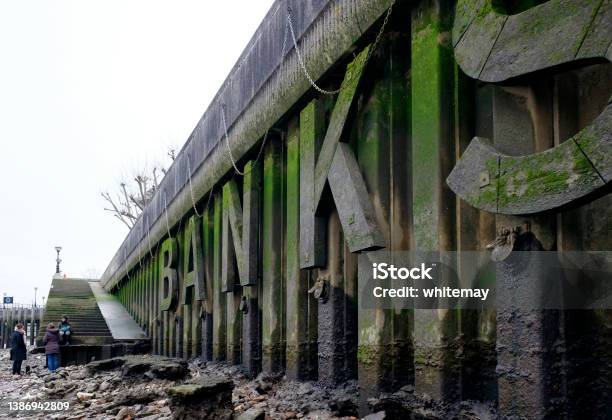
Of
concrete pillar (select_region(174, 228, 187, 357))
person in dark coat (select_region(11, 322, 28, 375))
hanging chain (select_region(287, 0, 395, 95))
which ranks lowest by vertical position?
person in dark coat (select_region(11, 322, 28, 375))

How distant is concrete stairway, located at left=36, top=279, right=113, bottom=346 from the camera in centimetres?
2211

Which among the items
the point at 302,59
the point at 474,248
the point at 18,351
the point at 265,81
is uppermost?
the point at 265,81

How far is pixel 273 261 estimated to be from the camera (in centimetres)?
936

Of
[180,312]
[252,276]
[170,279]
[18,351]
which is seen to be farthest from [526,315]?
[18,351]

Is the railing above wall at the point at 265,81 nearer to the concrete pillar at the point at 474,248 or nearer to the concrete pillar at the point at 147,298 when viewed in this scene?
the concrete pillar at the point at 474,248

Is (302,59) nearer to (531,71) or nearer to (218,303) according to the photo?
(531,71)

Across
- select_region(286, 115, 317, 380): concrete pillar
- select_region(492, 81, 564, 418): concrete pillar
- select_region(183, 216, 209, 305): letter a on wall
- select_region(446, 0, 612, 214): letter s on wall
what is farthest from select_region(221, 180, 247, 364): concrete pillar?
select_region(492, 81, 564, 418): concrete pillar

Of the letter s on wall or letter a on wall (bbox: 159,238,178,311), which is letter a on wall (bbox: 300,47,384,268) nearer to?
the letter s on wall

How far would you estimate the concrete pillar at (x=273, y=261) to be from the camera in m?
9.04

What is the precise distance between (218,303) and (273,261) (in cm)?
327

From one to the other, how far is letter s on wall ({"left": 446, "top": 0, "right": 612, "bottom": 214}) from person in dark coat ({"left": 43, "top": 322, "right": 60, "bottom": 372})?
1644cm

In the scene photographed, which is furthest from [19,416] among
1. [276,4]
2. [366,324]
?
[276,4]

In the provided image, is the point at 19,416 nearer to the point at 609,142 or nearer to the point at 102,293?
the point at 609,142

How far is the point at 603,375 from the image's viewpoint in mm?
4215
